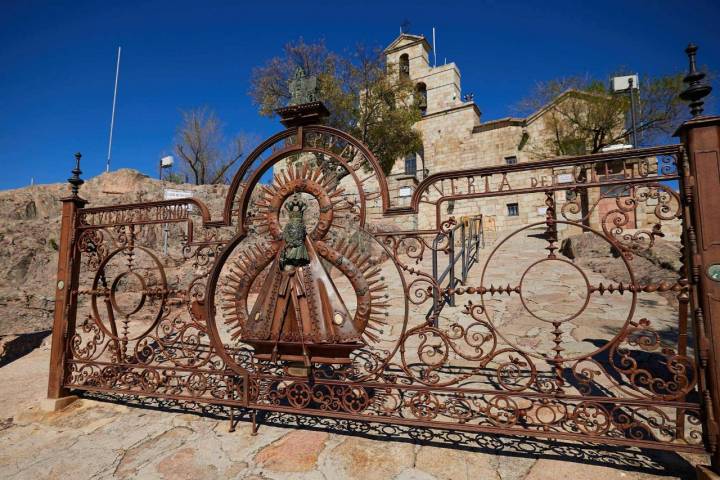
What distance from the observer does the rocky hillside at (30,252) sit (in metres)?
5.36

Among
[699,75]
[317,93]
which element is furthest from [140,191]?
[699,75]

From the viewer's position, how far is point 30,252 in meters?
6.48

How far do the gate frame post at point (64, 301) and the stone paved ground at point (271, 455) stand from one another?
0.32m

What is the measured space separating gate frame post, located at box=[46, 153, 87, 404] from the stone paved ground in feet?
1.04

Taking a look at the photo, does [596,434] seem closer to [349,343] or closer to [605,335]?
[349,343]

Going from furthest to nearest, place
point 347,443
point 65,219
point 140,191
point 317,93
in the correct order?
point 140,191 → point 65,219 → point 317,93 → point 347,443

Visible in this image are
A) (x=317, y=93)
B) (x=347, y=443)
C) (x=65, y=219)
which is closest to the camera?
(x=347, y=443)

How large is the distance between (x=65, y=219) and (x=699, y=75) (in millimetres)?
5565

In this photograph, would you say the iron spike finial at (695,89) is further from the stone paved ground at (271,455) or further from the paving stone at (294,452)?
the paving stone at (294,452)

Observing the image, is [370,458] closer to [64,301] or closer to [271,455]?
[271,455]

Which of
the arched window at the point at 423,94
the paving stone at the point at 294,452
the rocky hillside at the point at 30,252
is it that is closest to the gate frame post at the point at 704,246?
the paving stone at the point at 294,452

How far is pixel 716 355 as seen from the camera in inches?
77.3

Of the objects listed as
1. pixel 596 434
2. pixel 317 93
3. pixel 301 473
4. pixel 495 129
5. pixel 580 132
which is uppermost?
pixel 495 129

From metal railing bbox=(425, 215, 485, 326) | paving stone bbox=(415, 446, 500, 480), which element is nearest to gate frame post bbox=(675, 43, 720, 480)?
paving stone bbox=(415, 446, 500, 480)
